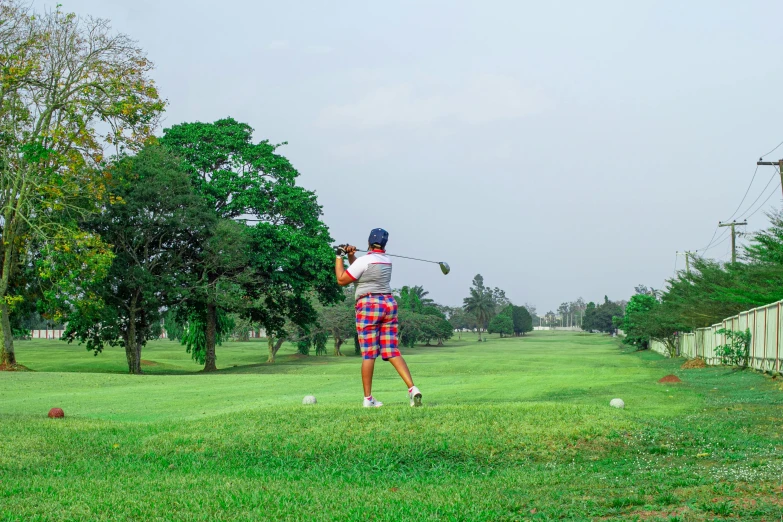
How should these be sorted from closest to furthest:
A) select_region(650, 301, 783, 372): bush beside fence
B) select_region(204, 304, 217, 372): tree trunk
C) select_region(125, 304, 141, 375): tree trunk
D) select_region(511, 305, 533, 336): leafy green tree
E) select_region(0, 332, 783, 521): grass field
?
select_region(0, 332, 783, 521): grass field
select_region(650, 301, 783, 372): bush beside fence
select_region(125, 304, 141, 375): tree trunk
select_region(204, 304, 217, 372): tree trunk
select_region(511, 305, 533, 336): leafy green tree

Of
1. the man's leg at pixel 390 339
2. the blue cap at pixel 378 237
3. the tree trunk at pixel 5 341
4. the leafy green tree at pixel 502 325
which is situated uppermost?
the blue cap at pixel 378 237

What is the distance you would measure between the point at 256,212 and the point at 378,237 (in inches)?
1218

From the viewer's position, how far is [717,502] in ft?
16.8

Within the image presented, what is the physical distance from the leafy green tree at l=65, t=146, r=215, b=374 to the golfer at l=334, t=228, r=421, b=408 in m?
26.6

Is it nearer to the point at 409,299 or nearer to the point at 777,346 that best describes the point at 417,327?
the point at 409,299

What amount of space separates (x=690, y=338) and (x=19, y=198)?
40.8 meters

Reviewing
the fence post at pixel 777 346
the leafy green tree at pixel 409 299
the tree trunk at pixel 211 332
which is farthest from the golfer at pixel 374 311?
the leafy green tree at pixel 409 299

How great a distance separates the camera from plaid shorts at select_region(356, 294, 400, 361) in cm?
929

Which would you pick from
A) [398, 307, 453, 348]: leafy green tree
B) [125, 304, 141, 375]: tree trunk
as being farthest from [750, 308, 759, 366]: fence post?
[398, 307, 453, 348]: leafy green tree

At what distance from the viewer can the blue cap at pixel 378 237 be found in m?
9.82

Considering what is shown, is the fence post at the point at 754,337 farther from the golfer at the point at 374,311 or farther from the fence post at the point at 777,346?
the golfer at the point at 374,311

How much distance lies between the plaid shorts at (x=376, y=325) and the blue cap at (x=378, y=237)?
779 millimetres

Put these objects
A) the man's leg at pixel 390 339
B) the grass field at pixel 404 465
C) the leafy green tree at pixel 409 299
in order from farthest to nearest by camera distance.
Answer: the leafy green tree at pixel 409 299, the man's leg at pixel 390 339, the grass field at pixel 404 465

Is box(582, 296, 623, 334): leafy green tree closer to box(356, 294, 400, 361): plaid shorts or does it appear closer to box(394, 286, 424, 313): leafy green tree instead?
box(394, 286, 424, 313): leafy green tree
